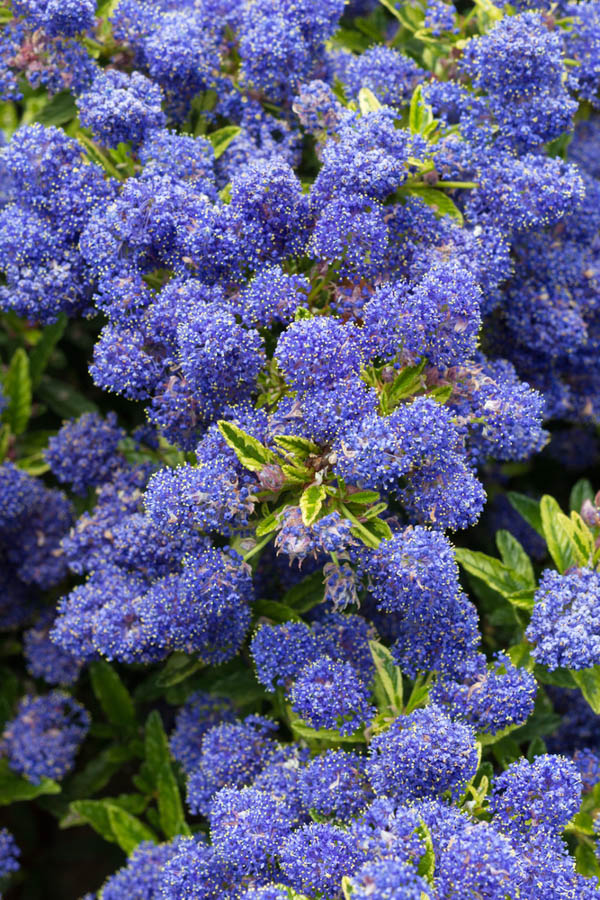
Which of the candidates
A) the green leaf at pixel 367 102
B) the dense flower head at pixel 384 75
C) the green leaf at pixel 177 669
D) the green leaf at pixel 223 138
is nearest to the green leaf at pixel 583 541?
the green leaf at pixel 177 669

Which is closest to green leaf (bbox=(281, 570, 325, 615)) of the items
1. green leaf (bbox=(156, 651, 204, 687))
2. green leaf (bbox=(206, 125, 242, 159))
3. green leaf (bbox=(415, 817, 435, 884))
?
green leaf (bbox=(156, 651, 204, 687))

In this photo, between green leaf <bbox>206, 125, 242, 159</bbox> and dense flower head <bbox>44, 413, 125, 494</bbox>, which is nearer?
green leaf <bbox>206, 125, 242, 159</bbox>

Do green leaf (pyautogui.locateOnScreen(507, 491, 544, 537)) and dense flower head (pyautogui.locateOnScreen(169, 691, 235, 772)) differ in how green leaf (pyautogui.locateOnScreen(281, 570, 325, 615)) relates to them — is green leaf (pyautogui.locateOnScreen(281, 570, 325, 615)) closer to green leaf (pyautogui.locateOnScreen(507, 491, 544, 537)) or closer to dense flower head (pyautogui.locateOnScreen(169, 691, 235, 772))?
dense flower head (pyautogui.locateOnScreen(169, 691, 235, 772))

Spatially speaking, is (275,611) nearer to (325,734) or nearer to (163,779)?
(325,734)

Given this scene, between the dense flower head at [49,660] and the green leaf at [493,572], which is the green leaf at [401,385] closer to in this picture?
the green leaf at [493,572]

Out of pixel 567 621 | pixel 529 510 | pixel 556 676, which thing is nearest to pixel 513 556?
pixel 529 510

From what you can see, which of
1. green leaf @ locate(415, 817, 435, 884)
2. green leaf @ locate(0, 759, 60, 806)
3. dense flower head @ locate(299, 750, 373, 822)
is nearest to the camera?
green leaf @ locate(415, 817, 435, 884)
